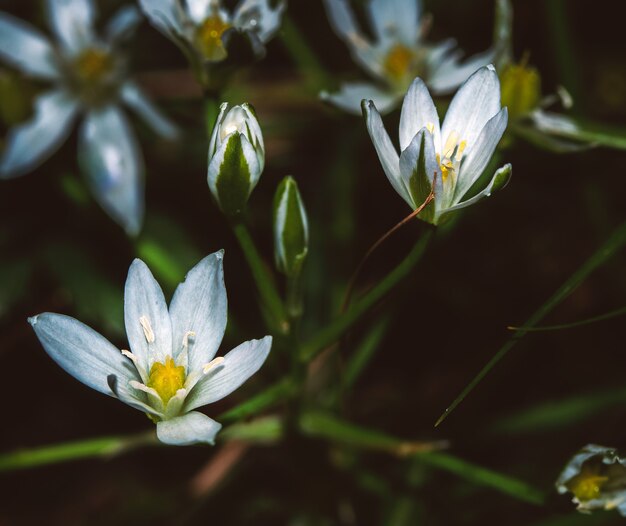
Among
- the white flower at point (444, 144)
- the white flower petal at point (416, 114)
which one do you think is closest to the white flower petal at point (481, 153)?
the white flower at point (444, 144)

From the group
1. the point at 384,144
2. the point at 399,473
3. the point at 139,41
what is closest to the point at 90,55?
the point at 139,41

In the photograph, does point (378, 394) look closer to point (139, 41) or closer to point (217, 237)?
point (217, 237)

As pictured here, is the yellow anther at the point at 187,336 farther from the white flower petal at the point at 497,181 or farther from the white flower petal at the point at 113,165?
the white flower petal at the point at 113,165

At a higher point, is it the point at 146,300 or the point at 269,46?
the point at 146,300

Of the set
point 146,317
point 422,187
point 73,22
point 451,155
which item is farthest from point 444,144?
point 73,22

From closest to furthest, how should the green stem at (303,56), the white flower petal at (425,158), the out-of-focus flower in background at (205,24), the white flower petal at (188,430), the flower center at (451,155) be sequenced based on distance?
the white flower petal at (188,430) → the white flower petal at (425,158) → the flower center at (451,155) → the out-of-focus flower in background at (205,24) → the green stem at (303,56)

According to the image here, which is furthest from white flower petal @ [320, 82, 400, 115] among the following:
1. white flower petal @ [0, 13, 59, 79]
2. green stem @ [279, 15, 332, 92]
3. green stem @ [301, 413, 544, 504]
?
white flower petal @ [0, 13, 59, 79]

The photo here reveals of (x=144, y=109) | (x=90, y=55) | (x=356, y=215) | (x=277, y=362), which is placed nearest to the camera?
(x=277, y=362)

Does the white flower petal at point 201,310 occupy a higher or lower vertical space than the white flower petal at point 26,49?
lower
